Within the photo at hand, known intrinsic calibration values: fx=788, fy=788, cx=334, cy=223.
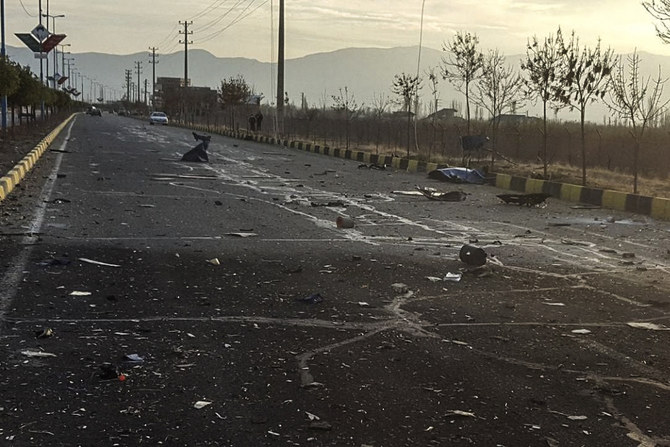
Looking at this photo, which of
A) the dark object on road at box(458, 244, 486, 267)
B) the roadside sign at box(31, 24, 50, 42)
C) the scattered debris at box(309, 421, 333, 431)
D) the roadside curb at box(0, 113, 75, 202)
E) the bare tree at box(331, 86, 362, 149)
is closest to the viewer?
the scattered debris at box(309, 421, 333, 431)

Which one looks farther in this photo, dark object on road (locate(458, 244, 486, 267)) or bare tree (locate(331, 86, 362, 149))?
bare tree (locate(331, 86, 362, 149))

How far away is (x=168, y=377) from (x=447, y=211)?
9632 mm

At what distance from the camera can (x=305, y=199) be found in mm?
14953

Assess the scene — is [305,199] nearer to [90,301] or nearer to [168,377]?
[90,301]

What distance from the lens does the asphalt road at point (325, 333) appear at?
4.00m

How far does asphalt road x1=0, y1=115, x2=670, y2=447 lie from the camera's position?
4.00 meters

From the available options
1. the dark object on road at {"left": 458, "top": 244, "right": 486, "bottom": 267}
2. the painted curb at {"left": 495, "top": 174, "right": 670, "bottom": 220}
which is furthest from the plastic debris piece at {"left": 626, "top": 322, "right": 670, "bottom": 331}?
the painted curb at {"left": 495, "top": 174, "right": 670, "bottom": 220}

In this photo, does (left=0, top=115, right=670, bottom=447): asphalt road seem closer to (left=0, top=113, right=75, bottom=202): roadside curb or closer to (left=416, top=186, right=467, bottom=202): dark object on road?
(left=0, top=113, right=75, bottom=202): roadside curb

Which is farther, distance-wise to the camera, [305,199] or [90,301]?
Result: [305,199]

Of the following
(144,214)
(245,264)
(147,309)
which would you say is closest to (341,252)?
(245,264)

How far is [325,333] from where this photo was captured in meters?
5.62

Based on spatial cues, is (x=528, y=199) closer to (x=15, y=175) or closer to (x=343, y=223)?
(x=343, y=223)

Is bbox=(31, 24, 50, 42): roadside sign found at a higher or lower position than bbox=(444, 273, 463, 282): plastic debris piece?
higher

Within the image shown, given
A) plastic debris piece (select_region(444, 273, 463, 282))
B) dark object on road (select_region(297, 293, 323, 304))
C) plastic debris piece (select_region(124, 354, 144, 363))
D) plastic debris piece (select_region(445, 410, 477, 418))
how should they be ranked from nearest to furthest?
plastic debris piece (select_region(445, 410, 477, 418)), plastic debris piece (select_region(124, 354, 144, 363)), dark object on road (select_region(297, 293, 323, 304)), plastic debris piece (select_region(444, 273, 463, 282))
